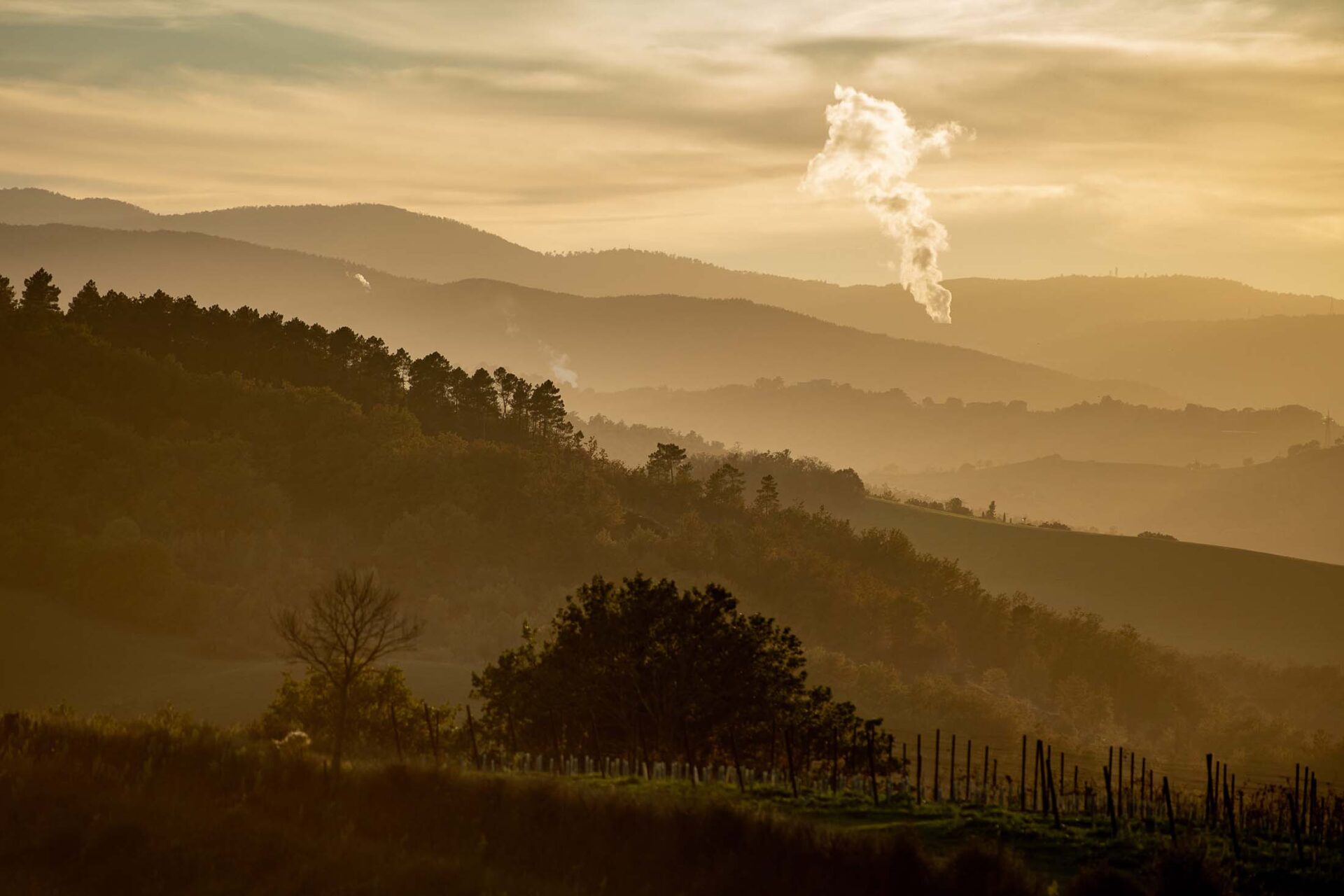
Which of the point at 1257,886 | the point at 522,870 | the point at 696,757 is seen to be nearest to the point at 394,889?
the point at 522,870

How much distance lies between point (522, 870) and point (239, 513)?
165098 mm

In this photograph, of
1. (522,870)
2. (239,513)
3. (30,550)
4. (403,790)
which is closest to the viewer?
(522,870)

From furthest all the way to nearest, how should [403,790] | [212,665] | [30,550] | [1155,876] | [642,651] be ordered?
[30,550]
[212,665]
[642,651]
[403,790]
[1155,876]

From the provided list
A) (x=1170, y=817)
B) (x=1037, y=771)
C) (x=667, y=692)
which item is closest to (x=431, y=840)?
(x=1170, y=817)

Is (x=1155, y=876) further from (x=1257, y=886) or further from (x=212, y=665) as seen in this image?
(x=212, y=665)

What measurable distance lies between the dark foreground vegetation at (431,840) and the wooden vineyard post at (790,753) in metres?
4.72

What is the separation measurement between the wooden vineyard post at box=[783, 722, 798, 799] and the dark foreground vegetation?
4.72 meters

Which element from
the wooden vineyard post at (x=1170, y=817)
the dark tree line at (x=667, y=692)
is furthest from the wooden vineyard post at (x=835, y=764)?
the wooden vineyard post at (x=1170, y=817)

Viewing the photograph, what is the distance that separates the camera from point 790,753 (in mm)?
55000

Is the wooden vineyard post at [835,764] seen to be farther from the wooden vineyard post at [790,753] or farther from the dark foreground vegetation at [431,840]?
the dark foreground vegetation at [431,840]

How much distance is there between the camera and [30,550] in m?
169

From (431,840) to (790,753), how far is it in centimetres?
1720

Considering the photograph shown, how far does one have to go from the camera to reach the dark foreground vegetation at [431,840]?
38906 mm

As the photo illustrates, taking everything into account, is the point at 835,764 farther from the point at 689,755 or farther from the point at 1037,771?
the point at 1037,771
